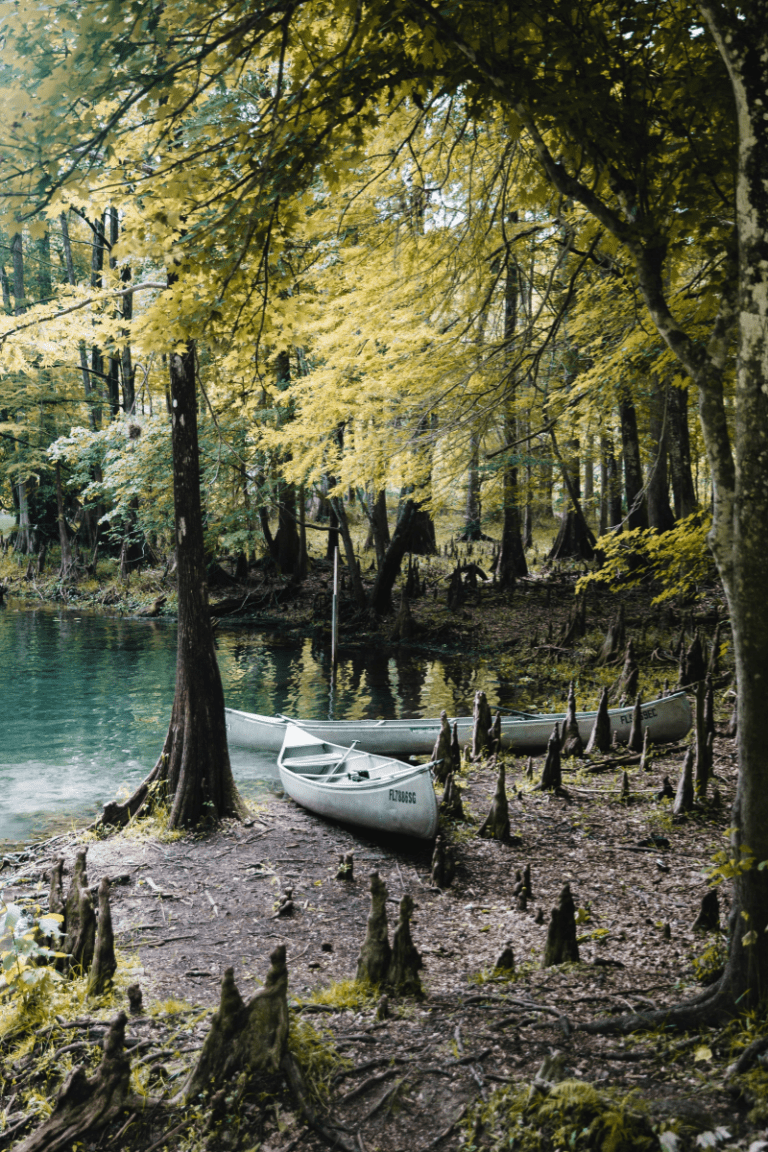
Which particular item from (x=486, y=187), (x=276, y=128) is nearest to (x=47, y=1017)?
(x=276, y=128)

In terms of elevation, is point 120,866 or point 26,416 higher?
point 26,416

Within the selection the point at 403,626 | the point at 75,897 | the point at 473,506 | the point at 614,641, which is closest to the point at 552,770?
the point at 75,897

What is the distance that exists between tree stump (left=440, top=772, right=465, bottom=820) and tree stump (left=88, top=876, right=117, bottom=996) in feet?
13.2

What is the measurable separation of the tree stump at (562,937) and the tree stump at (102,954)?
2.61m

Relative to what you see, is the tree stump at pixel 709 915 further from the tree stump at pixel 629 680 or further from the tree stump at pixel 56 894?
the tree stump at pixel 629 680

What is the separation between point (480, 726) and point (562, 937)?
5964 millimetres

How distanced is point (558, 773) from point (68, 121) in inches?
287

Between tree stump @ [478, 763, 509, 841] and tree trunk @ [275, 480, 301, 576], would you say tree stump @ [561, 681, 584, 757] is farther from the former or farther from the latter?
tree trunk @ [275, 480, 301, 576]

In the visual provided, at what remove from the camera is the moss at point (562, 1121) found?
106 inches

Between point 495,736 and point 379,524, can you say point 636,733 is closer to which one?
point 495,736

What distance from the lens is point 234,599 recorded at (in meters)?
23.8

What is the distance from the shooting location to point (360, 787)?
25.9ft

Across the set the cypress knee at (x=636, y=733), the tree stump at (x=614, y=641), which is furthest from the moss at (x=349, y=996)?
the tree stump at (x=614, y=641)

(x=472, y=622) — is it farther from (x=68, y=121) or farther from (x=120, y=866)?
(x=68, y=121)
